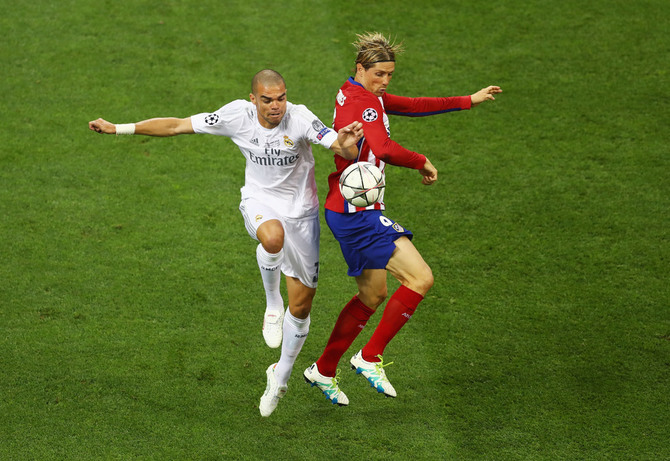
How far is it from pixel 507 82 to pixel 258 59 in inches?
134

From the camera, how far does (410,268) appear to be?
5.76 m

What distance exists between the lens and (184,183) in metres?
9.45

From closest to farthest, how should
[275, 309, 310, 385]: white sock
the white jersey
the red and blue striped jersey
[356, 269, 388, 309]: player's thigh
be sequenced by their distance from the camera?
the red and blue striped jersey < the white jersey < [356, 269, 388, 309]: player's thigh < [275, 309, 310, 385]: white sock

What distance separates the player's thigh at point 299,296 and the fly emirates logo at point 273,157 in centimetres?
90

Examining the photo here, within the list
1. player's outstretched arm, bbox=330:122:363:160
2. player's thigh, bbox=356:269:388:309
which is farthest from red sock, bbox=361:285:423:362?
player's outstretched arm, bbox=330:122:363:160

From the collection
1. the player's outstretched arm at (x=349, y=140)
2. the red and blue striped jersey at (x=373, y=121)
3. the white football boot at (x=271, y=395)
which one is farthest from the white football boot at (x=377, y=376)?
the player's outstretched arm at (x=349, y=140)

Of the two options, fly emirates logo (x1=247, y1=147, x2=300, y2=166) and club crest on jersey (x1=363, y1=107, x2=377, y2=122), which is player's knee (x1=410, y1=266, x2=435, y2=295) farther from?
fly emirates logo (x1=247, y1=147, x2=300, y2=166)

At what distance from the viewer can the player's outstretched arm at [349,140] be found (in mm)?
5406

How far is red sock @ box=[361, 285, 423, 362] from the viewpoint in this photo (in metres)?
5.84

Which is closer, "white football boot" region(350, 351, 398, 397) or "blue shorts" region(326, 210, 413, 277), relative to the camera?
"blue shorts" region(326, 210, 413, 277)

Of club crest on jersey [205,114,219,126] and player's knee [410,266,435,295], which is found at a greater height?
club crest on jersey [205,114,219,126]

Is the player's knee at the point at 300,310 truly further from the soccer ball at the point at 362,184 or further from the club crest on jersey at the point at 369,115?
the club crest on jersey at the point at 369,115

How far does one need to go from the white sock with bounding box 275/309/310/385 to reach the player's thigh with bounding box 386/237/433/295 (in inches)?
37.8

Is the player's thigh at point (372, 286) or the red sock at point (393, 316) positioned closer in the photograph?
the red sock at point (393, 316)
